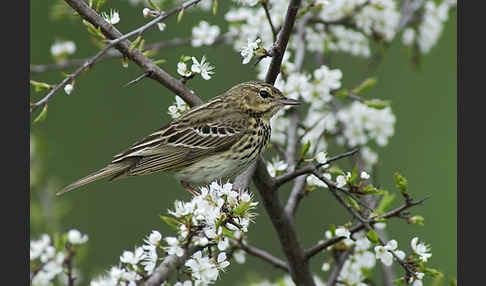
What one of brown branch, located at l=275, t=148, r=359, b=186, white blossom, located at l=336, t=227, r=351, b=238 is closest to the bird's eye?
brown branch, located at l=275, t=148, r=359, b=186

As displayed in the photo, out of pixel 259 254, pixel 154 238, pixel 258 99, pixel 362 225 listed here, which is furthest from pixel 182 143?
pixel 154 238

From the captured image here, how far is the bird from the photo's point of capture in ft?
15.7

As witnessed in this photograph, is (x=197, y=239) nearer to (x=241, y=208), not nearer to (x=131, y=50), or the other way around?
(x=241, y=208)

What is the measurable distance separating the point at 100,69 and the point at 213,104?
4.28 metres

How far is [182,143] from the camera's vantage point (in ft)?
16.2

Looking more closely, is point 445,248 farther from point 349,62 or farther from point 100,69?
point 100,69

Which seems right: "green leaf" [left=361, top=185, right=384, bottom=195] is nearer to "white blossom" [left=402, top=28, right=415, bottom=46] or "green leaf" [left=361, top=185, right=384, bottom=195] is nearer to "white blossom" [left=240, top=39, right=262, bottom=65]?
"white blossom" [left=240, top=39, right=262, bottom=65]

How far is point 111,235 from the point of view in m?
8.53

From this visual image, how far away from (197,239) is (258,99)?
212 cm

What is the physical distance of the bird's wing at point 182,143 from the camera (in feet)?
15.7

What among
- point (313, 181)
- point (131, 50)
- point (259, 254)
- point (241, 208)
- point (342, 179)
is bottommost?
point (241, 208)

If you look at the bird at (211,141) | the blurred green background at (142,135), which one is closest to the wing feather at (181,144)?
the bird at (211,141)

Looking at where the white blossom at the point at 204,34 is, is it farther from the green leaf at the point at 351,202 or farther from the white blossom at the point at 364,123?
the green leaf at the point at 351,202

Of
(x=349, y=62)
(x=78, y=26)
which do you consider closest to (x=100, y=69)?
(x=78, y=26)
